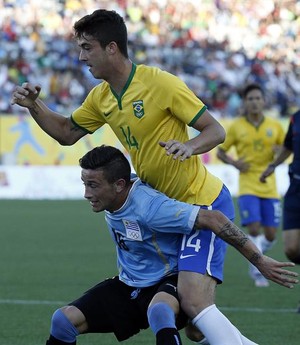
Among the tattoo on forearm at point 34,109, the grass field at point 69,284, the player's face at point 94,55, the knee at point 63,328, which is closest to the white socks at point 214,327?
the knee at point 63,328

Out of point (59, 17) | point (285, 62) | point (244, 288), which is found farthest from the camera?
point (285, 62)

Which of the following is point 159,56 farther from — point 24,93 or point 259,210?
point 24,93

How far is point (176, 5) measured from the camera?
3606cm

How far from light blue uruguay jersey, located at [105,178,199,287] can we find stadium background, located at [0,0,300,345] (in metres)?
2.08

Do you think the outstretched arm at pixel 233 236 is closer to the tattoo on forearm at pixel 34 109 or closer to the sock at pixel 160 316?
the sock at pixel 160 316

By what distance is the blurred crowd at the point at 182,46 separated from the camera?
95.7 feet

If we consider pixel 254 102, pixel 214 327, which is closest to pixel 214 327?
pixel 214 327

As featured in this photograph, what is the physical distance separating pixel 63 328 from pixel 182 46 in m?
28.1

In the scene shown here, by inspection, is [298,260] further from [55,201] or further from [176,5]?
[176,5]

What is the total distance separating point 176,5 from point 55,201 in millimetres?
13390

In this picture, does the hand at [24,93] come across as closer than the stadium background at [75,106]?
Yes

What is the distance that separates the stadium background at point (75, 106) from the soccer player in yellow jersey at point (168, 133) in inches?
87.1

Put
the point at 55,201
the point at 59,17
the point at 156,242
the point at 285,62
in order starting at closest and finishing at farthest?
the point at 156,242 < the point at 55,201 < the point at 59,17 < the point at 285,62

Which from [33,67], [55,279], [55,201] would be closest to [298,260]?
[55,279]
